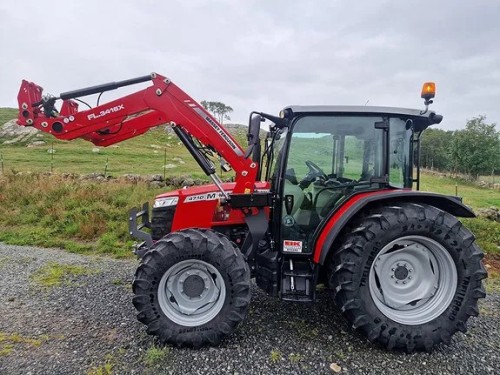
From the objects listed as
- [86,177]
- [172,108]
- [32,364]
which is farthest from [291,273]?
[86,177]

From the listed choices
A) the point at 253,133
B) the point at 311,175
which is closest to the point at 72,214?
the point at 253,133

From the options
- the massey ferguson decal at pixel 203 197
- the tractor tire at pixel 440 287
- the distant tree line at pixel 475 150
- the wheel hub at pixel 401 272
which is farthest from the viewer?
the distant tree line at pixel 475 150

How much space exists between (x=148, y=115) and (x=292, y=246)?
2.08m

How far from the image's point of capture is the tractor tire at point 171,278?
330 centimetres

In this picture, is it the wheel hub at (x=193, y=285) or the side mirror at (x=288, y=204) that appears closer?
the wheel hub at (x=193, y=285)

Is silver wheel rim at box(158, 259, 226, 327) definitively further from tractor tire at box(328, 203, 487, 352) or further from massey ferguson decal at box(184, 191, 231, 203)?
tractor tire at box(328, 203, 487, 352)

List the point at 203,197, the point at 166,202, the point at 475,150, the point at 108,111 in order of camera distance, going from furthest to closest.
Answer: the point at 475,150
the point at 166,202
the point at 203,197
the point at 108,111

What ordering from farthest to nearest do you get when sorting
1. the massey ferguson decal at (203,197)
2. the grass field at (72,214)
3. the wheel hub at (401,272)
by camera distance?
1. the grass field at (72,214)
2. the massey ferguson decal at (203,197)
3. the wheel hub at (401,272)

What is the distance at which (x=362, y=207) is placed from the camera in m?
3.42

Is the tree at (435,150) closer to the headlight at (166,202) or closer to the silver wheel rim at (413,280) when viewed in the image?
the silver wheel rim at (413,280)

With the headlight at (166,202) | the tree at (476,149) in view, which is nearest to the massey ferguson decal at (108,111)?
the headlight at (166,202)

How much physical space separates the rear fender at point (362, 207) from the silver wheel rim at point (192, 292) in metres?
1.04

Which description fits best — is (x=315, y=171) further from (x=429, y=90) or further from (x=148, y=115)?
(x=148, y=115)

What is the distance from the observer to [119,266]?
19.1 feet
